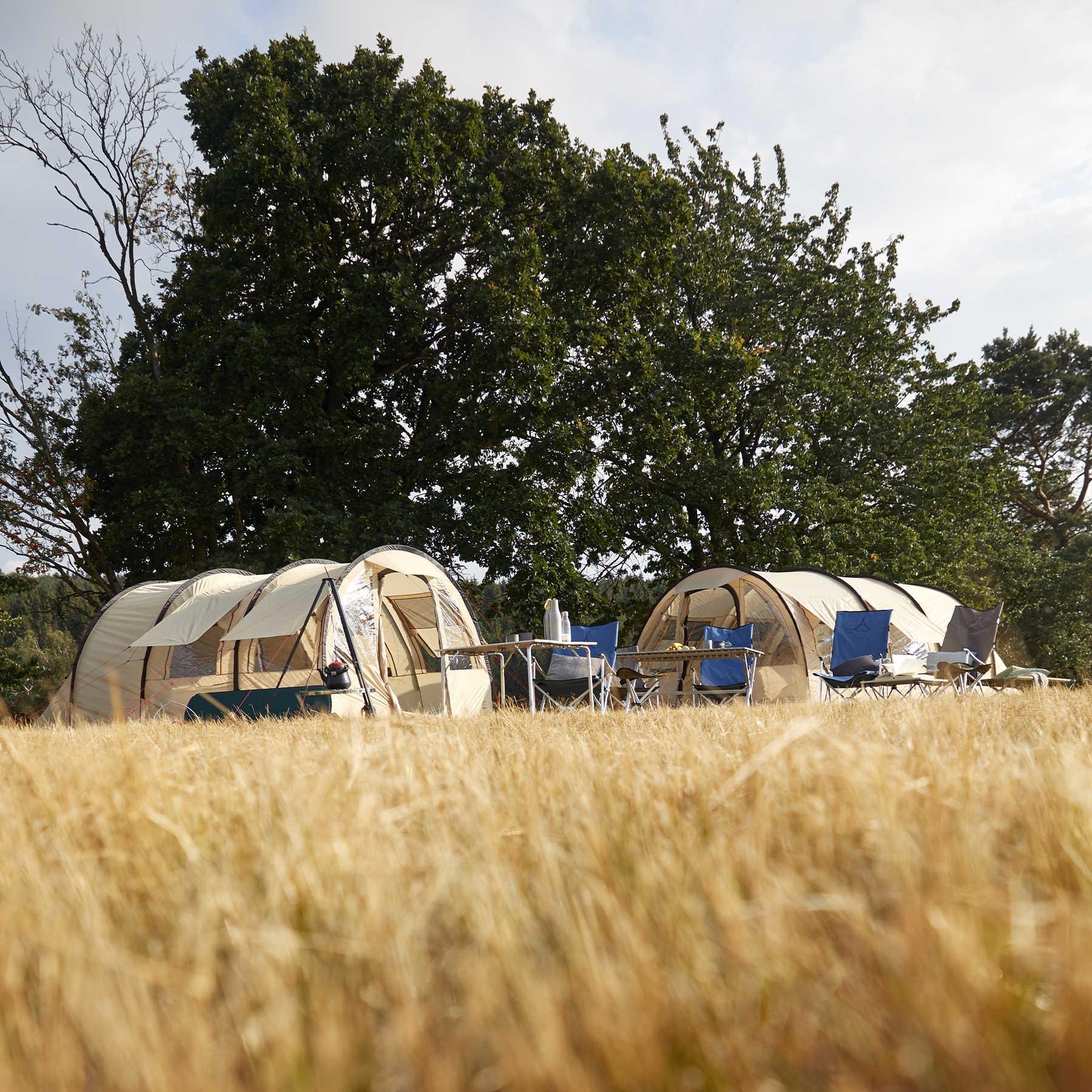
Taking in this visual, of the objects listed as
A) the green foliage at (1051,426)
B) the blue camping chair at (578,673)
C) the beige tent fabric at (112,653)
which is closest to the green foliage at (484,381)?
the beige tent fabric at (112,653)

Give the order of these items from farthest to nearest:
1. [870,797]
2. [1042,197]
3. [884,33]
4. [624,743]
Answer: [1042,197] < [884,33] < [624,743] < [870,797]

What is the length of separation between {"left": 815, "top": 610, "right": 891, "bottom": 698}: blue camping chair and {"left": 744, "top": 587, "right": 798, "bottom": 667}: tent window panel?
152cm

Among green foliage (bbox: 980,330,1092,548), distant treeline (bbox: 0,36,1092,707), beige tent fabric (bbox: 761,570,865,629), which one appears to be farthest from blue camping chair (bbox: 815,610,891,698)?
green foliage (bbox: 980,330,1092,548)

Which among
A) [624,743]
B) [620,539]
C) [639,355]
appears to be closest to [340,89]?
[639,355]

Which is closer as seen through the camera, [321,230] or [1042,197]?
[1042,197]

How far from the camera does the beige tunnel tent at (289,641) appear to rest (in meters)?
8.73

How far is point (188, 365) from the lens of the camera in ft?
41.2

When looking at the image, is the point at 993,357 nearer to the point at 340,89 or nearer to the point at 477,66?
the point at 477,66

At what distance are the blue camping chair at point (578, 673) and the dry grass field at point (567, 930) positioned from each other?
7.05 meters

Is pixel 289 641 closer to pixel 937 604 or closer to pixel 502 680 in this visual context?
pixel 502 680

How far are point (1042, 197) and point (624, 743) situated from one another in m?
11.8

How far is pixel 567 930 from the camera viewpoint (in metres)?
0.70

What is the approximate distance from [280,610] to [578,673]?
10.1ft

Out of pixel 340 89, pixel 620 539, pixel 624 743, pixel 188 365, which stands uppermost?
pixel 340 89
